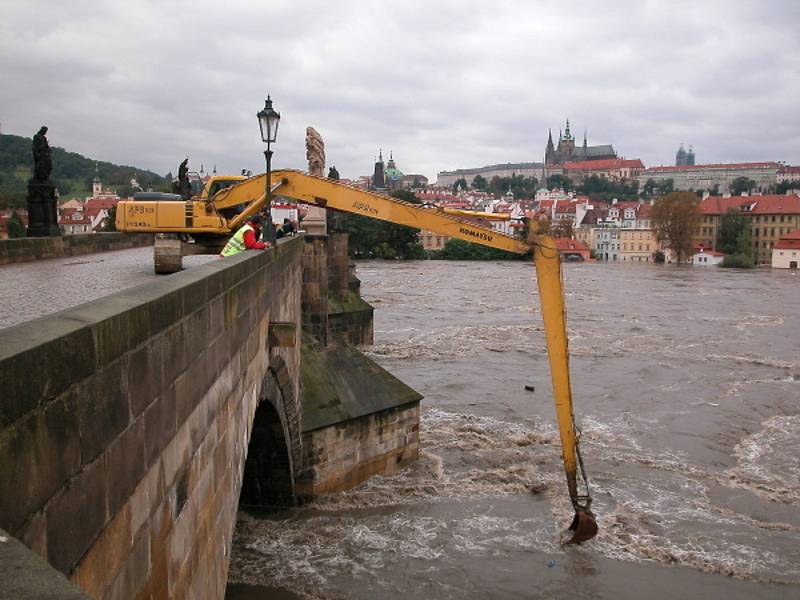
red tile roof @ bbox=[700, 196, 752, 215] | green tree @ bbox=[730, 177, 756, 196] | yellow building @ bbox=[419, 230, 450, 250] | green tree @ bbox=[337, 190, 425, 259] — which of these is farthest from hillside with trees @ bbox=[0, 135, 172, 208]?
green tree @ bbox=[730, 177, 756, 196]

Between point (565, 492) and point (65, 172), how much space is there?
9341cm

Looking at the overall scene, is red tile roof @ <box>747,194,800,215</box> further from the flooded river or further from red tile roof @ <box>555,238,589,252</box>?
the flooded river

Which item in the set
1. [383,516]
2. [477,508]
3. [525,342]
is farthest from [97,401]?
[525,342]

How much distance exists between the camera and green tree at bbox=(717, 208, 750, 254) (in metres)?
92.1

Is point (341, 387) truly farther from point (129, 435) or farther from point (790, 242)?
point (790, 242)

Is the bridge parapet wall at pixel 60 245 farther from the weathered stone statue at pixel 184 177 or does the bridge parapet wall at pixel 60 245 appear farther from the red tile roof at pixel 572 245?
the red tile roof at pixel 572 245

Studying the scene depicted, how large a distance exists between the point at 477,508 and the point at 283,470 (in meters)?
3.86

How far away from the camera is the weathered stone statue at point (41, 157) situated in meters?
12.4

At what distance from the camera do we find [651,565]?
11.5 m

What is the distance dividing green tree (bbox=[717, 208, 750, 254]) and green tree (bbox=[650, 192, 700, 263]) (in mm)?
4756

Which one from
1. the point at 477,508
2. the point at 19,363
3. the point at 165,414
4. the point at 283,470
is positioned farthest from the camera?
the point at 477,508

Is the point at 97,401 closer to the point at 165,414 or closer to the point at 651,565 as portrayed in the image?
the point at 165,414

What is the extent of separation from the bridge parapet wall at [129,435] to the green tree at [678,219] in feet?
294

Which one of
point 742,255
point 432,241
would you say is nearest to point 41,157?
point 742,255
